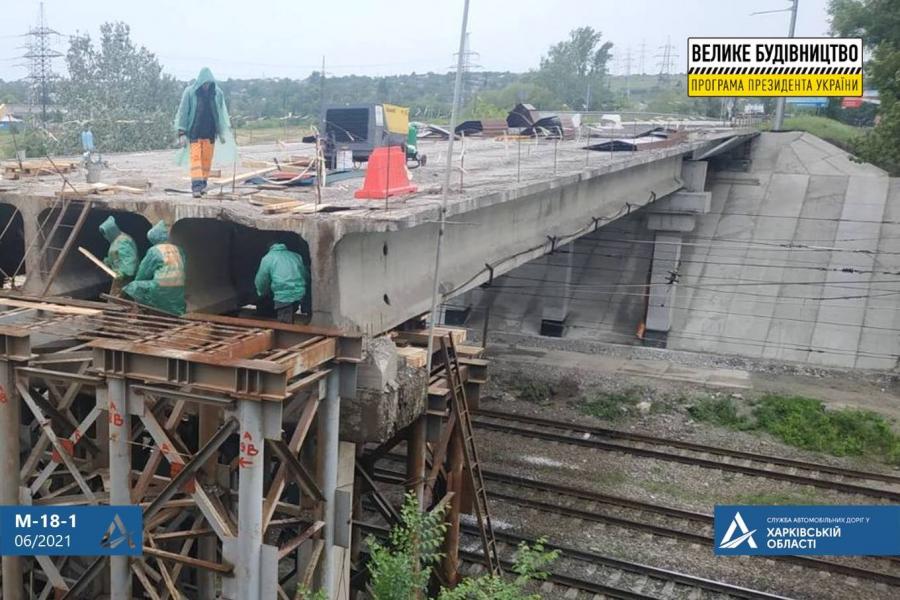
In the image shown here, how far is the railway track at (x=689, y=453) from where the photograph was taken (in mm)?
15789

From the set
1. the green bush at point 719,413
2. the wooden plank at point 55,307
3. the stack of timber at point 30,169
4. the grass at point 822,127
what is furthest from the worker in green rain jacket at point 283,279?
the grass at point 822,127

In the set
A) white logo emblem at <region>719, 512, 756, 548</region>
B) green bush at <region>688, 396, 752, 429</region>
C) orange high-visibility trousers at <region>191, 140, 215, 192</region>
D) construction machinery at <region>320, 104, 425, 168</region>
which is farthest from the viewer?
green bush at <region>688, 396, 752, 429</region>

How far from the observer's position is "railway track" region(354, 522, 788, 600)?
11742 mm

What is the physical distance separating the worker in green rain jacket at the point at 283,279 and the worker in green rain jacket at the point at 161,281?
109 cm

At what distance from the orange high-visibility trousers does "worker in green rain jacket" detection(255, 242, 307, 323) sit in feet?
7.59

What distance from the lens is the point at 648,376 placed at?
72.9 ft

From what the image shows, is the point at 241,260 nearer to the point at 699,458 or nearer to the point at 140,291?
the point at 140,291

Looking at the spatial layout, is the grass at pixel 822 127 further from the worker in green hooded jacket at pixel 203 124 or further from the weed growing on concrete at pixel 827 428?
the worker in green hooded jacket at pixel 203 124

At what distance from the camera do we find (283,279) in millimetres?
8594

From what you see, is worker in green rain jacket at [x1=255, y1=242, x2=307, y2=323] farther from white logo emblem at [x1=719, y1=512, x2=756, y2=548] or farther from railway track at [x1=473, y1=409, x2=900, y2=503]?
railway track at [x1=473, y1=409, x2=900, y2=503]

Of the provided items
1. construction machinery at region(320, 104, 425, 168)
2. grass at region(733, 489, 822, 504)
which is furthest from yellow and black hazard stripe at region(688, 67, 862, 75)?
grass at region(733, 489, 822, 504)

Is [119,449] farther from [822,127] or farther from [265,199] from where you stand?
[822,127]

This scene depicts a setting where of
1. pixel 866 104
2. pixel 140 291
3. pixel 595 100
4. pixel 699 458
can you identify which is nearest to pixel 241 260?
pixel 140 291

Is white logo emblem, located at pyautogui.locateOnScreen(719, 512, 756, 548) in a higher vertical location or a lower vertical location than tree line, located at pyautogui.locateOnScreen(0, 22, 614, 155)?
lower
